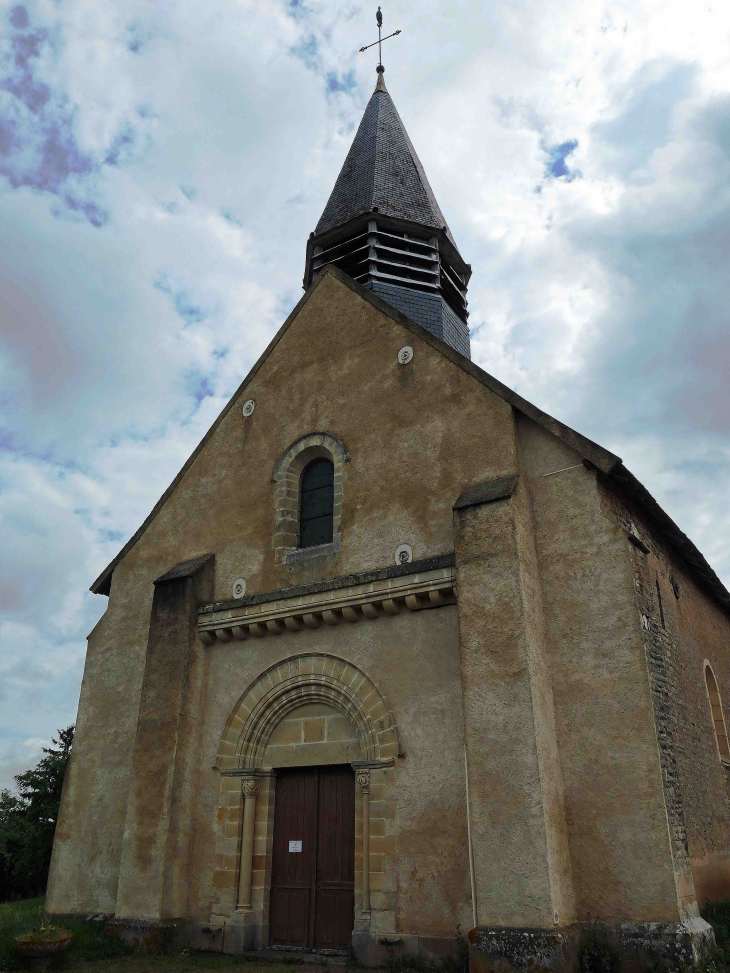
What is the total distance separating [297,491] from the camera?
11.9 meters

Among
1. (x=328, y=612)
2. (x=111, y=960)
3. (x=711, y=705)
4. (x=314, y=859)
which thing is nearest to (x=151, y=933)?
(x=111, y=960)

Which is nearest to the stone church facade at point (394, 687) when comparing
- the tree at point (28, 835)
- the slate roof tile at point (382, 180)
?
the slate roof tile at point (382, 180)

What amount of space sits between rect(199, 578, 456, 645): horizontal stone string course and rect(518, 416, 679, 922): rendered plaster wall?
4.48 ft

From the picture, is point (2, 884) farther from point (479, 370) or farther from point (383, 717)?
point (479, 370)

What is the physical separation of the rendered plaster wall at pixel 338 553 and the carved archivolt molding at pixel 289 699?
22cm

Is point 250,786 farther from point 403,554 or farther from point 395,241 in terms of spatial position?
point 395,241

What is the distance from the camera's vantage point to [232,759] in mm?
10383

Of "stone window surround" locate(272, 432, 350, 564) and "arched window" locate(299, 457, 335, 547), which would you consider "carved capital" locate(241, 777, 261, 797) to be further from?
"arched window" locate(299, 457, 335, 547)

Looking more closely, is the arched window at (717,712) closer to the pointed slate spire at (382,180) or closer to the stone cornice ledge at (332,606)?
the stone cornice ledge at (332,606)

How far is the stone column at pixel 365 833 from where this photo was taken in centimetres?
876

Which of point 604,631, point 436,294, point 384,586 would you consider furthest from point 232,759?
point 436,294

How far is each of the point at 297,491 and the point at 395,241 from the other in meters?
6.94

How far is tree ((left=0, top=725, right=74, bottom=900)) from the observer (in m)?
21.3

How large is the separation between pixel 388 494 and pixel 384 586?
1472 mm
